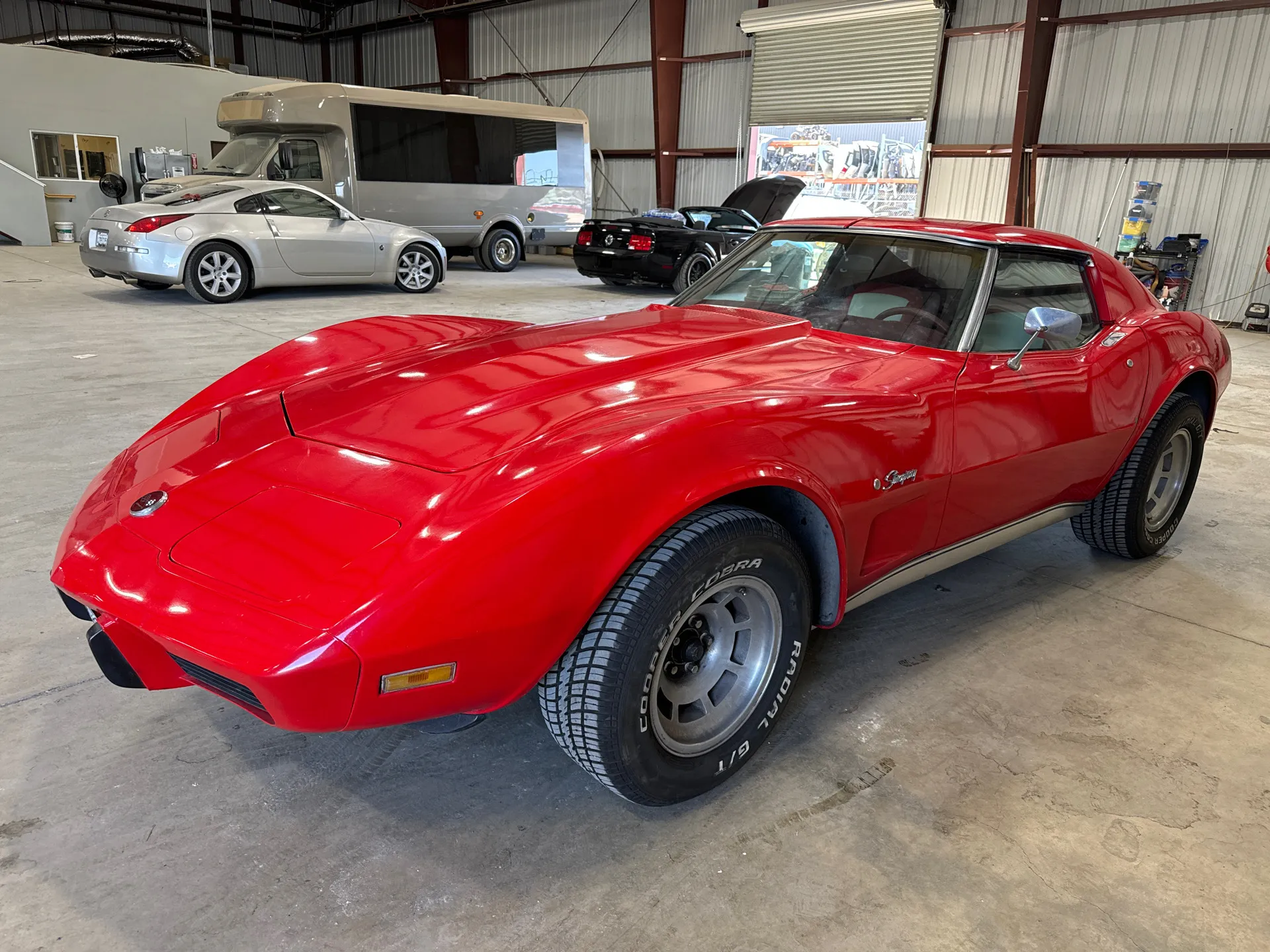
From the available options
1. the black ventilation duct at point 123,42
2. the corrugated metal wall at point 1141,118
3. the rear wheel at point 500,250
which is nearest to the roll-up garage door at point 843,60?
the corrugated metal wall at point 1141,118

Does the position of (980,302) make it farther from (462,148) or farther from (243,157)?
(462,148)

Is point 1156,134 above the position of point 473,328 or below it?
above

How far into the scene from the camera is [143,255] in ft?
27.8

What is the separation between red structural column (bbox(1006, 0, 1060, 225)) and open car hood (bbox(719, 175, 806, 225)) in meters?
3.15

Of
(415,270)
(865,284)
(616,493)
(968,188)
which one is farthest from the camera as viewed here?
(968,188)

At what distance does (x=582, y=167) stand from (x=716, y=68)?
4046mm

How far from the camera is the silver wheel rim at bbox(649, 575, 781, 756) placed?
1899 mm

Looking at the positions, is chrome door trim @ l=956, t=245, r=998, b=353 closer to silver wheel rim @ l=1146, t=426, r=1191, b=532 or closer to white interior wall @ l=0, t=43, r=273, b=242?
silver wheel rim @ l=1146, t=426, r=1191, b=532

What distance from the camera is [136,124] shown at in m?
16.7

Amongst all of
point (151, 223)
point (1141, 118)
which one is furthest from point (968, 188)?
point (151, 223)

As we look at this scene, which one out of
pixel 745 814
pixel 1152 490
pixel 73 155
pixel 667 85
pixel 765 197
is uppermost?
pixel 667 85

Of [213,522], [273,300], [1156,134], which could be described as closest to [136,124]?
[273,300]

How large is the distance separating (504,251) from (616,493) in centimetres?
1333

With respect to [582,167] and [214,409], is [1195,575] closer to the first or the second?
[214,409]
